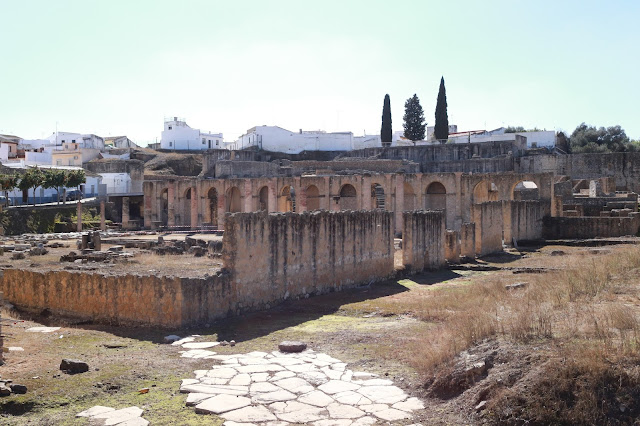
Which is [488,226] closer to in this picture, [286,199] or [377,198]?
[377,198]

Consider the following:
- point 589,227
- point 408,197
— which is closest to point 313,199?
point 408,197

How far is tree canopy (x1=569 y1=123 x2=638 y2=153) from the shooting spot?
191 feet

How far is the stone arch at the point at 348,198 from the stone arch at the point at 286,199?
370cm

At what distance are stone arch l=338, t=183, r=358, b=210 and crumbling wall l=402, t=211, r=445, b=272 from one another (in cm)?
1867

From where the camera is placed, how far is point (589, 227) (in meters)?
31.0

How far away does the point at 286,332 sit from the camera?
11.9 metres

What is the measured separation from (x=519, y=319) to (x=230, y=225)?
7008 mm

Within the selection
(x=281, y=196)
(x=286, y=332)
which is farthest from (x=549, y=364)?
(x=281, y=196)

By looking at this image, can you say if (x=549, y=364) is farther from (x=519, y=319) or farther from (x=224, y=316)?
(x=224, y=316)

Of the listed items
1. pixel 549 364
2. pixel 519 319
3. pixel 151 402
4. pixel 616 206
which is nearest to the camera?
pixel 549 364

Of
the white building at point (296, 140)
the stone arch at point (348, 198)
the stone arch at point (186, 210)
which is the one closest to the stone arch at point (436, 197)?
the stone arch at point (348, 198)

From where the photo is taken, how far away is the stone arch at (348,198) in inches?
1638

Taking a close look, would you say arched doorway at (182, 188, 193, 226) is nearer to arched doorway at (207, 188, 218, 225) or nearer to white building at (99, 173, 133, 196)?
arched doorway at (207, 188, 218, 225)

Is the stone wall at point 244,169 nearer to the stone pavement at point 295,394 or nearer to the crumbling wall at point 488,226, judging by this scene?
the crumbling wall at point 488,226
